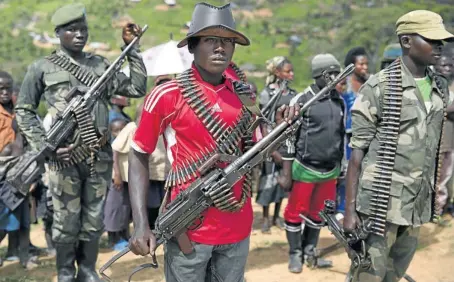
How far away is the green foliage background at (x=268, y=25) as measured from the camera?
2119 cm

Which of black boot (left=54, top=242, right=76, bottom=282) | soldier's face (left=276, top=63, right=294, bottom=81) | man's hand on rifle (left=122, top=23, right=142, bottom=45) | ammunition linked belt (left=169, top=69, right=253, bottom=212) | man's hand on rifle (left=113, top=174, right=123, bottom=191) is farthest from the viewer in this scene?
soldier's face (left=276, top=63, right=294, bottom=81)

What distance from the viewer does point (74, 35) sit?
482 cm

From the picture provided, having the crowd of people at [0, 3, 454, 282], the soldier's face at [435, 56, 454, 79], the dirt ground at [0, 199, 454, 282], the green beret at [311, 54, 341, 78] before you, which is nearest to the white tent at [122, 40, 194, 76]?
the crowd of people at [0, 3, 454, 282]

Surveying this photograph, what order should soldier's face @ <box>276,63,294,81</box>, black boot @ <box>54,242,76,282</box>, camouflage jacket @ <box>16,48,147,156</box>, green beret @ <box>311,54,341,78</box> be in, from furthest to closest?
1. soldier's face @ <box>276,63,294,81</box>
2. green beret @ <box>311,54,341,78</box>
3. black boot @ <box>54,242,76,282</box>
4. camouflage jacket @ <box>16,48,147,156</box>

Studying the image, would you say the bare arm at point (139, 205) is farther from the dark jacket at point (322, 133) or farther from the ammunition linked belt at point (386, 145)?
the dark jacket at point (322, 133)

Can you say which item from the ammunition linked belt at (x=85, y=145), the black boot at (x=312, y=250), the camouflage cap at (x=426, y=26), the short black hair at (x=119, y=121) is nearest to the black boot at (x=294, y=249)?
the black boot at (x=312, y=250)

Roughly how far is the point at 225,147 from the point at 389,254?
1740 mm

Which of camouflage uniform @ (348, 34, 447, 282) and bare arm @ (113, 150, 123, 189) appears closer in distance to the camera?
camouflage uniform @ (348, 34, 447, 282)

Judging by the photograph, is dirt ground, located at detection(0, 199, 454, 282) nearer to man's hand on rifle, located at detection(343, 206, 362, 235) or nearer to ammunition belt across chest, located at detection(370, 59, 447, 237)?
man's hand on rifle, located at detection(343, 206, 362, 235)

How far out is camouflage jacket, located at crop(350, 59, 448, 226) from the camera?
3.71m

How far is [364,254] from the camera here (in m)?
3.89

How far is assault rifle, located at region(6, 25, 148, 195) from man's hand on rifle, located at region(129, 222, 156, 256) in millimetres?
1982

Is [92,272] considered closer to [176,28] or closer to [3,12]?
[176,28]

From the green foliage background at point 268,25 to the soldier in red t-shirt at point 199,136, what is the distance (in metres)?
16.3
